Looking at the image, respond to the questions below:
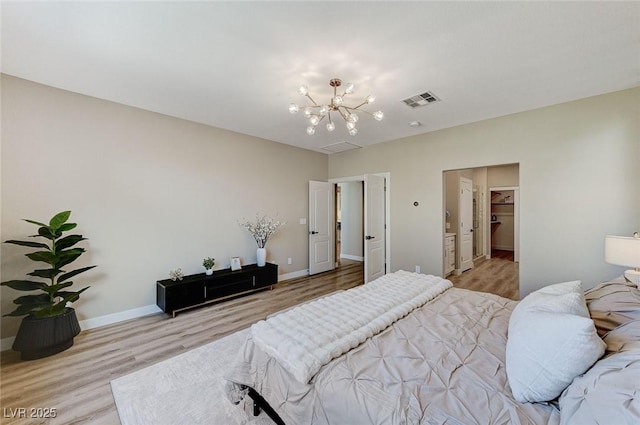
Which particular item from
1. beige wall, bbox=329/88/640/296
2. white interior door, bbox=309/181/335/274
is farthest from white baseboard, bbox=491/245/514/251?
white interior door, bbox=309/181/335/274

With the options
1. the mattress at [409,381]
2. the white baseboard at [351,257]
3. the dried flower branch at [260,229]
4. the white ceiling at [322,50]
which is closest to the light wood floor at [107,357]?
the dried flower branch at [260,229]

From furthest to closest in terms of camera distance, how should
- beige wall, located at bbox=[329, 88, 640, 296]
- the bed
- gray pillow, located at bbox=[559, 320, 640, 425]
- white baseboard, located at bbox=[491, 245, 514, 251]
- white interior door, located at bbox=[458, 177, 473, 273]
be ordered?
white baseboard, located at bbox=[491, 245, 514, 251], white interior door, located at bbox=[458, 177, 473, 273], beige wall, located at bbox=[329, 88, 640, 296], the bed, gray pillow, located at bbox=[559, 320, 640, 425]

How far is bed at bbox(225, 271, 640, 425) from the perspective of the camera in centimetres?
98

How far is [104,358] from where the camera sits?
96.3 inches

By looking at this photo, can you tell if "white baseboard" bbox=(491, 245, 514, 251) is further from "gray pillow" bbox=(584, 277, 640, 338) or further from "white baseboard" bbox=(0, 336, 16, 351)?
"white baseboard" bbox=(0, 336, 16, 351)

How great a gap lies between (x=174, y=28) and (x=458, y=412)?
2913 mm

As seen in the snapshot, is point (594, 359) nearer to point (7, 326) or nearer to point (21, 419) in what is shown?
point (21, 419)

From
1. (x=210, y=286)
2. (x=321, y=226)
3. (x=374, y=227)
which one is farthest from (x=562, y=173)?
(x=210, y=286)

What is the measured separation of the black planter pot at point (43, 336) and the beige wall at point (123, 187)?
44cm

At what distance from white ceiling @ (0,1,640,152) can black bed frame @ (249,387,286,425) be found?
2.62 metres

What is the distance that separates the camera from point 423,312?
2.00 meters

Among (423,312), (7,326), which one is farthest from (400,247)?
(7,326)

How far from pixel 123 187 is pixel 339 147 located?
3761 mm

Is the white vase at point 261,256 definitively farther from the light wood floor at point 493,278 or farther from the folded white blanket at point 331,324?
the light wood floor at point 493,278
